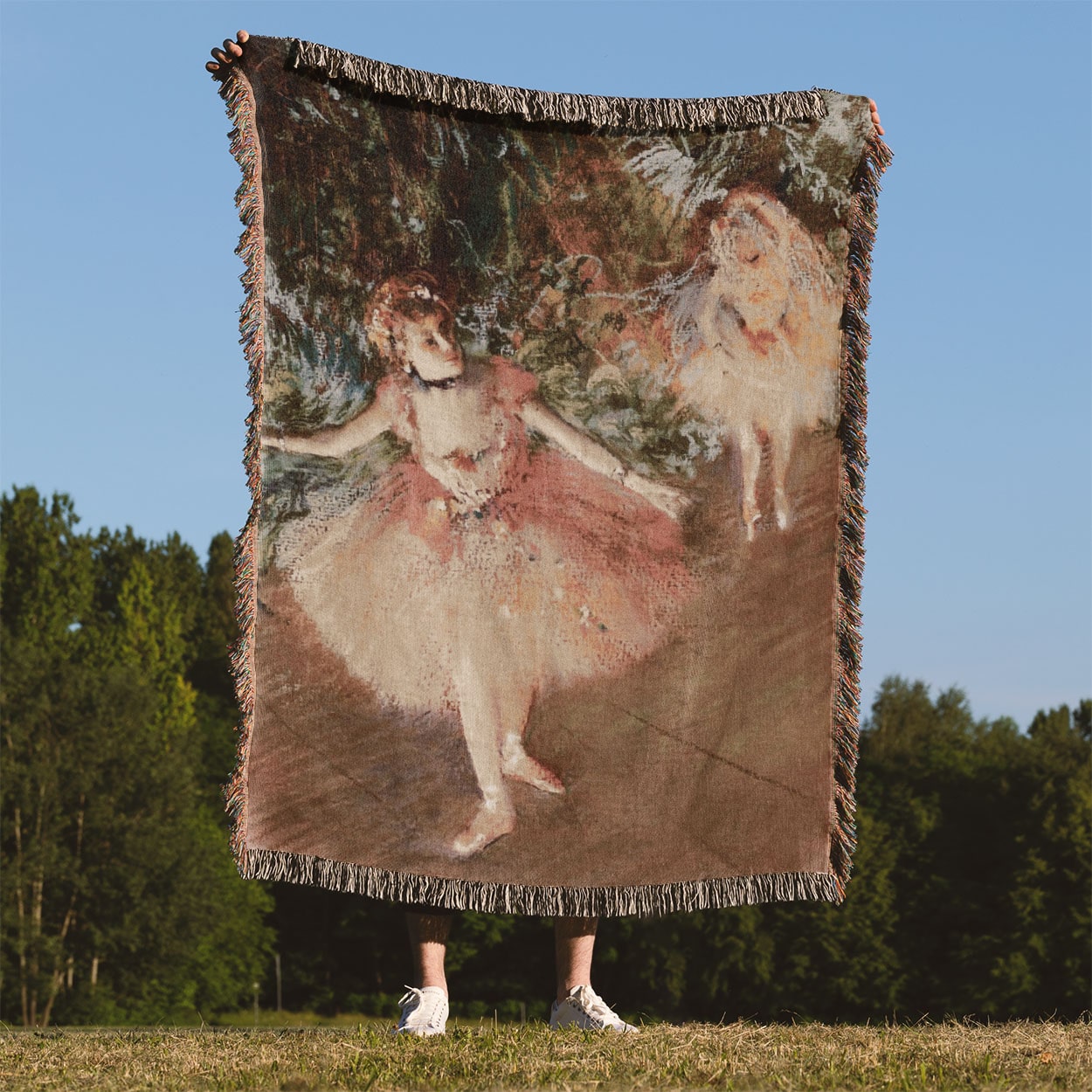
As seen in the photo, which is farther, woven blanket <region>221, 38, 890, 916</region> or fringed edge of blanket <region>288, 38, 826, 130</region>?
fringed edge of blanket <region>288, 38, 826, 130</region>

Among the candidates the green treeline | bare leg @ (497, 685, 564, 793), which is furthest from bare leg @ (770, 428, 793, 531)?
the green treeline

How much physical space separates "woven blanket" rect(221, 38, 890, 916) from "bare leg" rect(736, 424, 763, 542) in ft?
0.04

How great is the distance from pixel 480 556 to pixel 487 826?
1277 millimetres

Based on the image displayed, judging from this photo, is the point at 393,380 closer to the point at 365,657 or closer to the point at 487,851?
the point at 365,657

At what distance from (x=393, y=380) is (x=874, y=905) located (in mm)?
35226

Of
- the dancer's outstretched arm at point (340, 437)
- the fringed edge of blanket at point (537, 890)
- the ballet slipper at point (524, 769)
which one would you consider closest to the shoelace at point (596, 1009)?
the fringed edge of blanket at point (537, 890)

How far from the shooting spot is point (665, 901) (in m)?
7.21

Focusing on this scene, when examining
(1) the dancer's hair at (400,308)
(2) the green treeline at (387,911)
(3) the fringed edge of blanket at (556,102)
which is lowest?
(2) the green treeline at (387,911)

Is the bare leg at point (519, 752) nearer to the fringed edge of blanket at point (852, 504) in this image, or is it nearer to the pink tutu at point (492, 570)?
the pink tutu at point (492, 570)

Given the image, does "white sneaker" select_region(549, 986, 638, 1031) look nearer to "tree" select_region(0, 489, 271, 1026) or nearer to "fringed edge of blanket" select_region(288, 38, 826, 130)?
"fringed edge of blanket" select_region(288, 38, 826, 130)

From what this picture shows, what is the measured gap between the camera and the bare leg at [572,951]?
7.15m

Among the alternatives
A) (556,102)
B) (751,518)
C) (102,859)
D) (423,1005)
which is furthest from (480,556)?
(102,859)

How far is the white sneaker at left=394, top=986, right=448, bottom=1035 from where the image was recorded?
668 centimetres

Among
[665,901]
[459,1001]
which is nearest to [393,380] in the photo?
[665,901]
